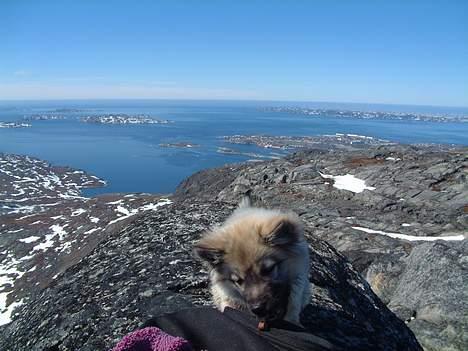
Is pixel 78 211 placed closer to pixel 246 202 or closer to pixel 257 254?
pixel 246 202

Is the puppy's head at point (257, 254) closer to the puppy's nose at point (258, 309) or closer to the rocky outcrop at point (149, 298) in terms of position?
the puppy's nose at point (258, 309)

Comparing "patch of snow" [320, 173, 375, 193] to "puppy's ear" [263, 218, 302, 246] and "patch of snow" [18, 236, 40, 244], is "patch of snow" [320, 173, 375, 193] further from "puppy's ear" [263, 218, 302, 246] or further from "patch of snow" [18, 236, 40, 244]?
"patch of snow" [18, 236, 40, 244]

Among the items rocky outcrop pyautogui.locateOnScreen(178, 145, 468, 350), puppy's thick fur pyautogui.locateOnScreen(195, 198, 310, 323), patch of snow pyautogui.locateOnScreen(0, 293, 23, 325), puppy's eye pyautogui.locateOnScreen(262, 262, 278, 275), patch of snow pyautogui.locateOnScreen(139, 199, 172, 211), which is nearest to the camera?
puppy's thick fur pyautogui.locateOnScreen(195, 198, 310, 323)

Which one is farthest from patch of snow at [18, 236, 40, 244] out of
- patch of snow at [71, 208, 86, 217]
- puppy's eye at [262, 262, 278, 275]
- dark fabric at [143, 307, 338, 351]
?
dark fabric at [143, 307, 338, 351]

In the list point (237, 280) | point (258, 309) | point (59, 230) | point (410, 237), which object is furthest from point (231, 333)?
point (59, 230)

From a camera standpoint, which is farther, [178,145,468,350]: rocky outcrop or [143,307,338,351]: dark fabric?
[178,145,468,350]: rocky outcrop

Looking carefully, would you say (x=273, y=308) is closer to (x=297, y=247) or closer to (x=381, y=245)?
(x=297, y=247)

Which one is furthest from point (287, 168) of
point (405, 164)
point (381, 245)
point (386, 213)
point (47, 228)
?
point (47, 228)

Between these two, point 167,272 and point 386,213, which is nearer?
point 167,272
